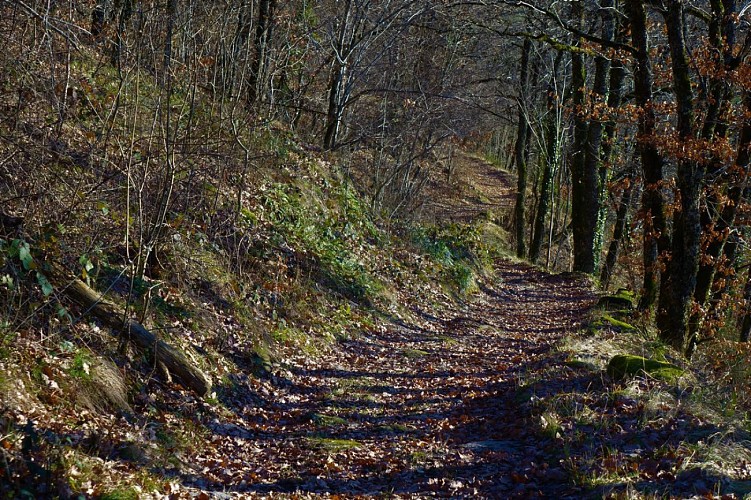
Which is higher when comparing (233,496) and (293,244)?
(293,244)

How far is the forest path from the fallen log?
552 mm

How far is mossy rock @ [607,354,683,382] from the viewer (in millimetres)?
6918

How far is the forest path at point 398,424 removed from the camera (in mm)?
5391

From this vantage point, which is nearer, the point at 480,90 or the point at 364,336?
the point at 364,336

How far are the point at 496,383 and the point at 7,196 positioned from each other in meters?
6.33

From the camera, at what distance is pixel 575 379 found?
731 cm

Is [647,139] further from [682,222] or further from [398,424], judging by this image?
[398,424]

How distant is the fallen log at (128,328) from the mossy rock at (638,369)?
15.1ft

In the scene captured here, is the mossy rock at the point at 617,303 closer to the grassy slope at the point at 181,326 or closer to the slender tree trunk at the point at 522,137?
the grassy slope at the point at 181,326

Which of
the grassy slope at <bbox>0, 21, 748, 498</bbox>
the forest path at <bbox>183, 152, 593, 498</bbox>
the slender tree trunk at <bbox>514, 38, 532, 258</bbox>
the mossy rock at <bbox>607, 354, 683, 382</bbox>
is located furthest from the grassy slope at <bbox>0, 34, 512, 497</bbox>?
the slender tree trunk at <bbox>514, 38, 532, 258</bbox>

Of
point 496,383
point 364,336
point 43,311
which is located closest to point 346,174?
point 364,336

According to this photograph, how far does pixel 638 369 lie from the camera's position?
6922 millimetres

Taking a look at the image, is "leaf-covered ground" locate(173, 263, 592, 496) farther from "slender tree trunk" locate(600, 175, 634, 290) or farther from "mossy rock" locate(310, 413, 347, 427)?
"slender tree trunk" locate(600, 175, 634, 290)

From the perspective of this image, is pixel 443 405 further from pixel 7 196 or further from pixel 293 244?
pixel 7 196
